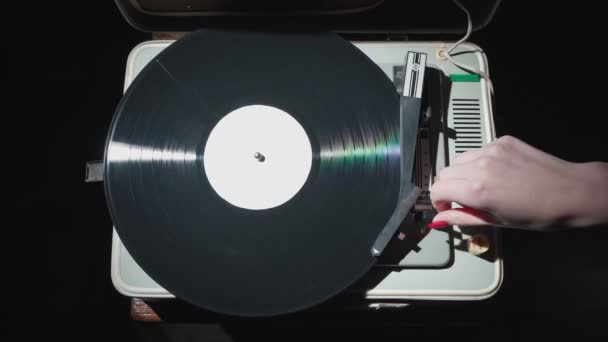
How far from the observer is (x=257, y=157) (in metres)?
0.89

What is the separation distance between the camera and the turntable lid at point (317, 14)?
93 centimetres

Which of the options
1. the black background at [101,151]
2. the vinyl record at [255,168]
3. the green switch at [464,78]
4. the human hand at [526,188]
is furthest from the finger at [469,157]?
the black background at [101,151]

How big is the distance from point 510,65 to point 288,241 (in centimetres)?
101

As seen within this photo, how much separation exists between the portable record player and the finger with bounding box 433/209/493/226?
0.19 feet

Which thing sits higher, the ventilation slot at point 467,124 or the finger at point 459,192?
the ventilation slot at point 467,124

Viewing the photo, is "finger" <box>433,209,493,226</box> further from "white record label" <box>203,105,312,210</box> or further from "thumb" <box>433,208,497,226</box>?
"white record label" <box>203,105,312,210</box>

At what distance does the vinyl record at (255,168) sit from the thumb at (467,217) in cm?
9

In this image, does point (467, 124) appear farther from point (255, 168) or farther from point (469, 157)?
point (255, 168)

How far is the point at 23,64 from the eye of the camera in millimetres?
1380

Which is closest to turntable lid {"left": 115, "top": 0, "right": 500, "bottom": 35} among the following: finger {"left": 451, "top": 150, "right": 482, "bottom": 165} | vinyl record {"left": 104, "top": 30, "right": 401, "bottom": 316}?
A: vinyl record {"left": 104, "top": 30, "right": 401, "bottom": 316}

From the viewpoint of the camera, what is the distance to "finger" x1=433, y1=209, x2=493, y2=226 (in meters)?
0.68

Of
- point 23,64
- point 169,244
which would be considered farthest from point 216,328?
point 23,64

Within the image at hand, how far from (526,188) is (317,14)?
1.84 feet

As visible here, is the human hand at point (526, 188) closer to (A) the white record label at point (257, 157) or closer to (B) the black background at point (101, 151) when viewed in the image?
(A) the white record label at point (257, 157)
